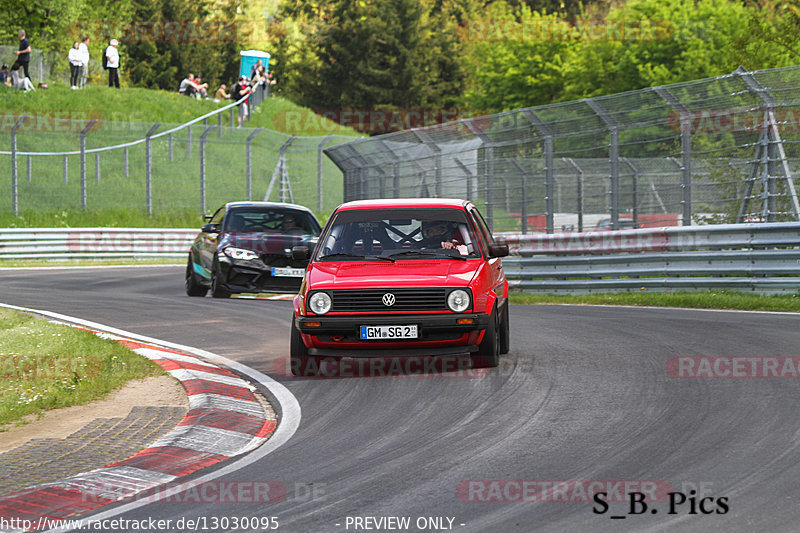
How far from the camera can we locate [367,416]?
8086 millimetres

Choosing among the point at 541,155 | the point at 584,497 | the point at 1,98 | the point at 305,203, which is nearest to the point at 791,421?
the point at 584,497

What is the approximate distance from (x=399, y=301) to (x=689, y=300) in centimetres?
783

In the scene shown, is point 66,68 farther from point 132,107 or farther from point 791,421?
point 791,421

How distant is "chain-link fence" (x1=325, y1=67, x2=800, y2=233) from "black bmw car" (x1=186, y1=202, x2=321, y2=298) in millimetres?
4698

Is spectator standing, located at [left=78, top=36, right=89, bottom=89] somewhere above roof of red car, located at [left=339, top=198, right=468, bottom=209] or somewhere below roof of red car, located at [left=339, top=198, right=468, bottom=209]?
above

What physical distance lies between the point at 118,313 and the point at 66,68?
4969 centimetres

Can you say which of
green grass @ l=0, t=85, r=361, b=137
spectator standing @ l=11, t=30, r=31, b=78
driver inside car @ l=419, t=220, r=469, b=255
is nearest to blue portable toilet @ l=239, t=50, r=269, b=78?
green grass @ l=0, t=85, r=361, b=137

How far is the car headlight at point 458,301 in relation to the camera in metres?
9.69

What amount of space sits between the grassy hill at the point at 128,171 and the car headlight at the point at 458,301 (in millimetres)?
23898

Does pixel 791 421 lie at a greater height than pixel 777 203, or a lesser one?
lesser

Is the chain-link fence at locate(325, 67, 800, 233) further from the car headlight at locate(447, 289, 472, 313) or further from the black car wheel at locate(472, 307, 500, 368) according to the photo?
the car headlight at locate(447, 289, 472, 313)

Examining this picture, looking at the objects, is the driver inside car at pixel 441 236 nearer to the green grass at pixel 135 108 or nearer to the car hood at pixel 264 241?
the car hood at pixel 264 241

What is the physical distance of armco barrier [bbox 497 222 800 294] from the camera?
1590 centimetres

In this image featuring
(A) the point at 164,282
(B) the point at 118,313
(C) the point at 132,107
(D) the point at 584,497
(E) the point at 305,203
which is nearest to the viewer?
(D) the point at 584,497
